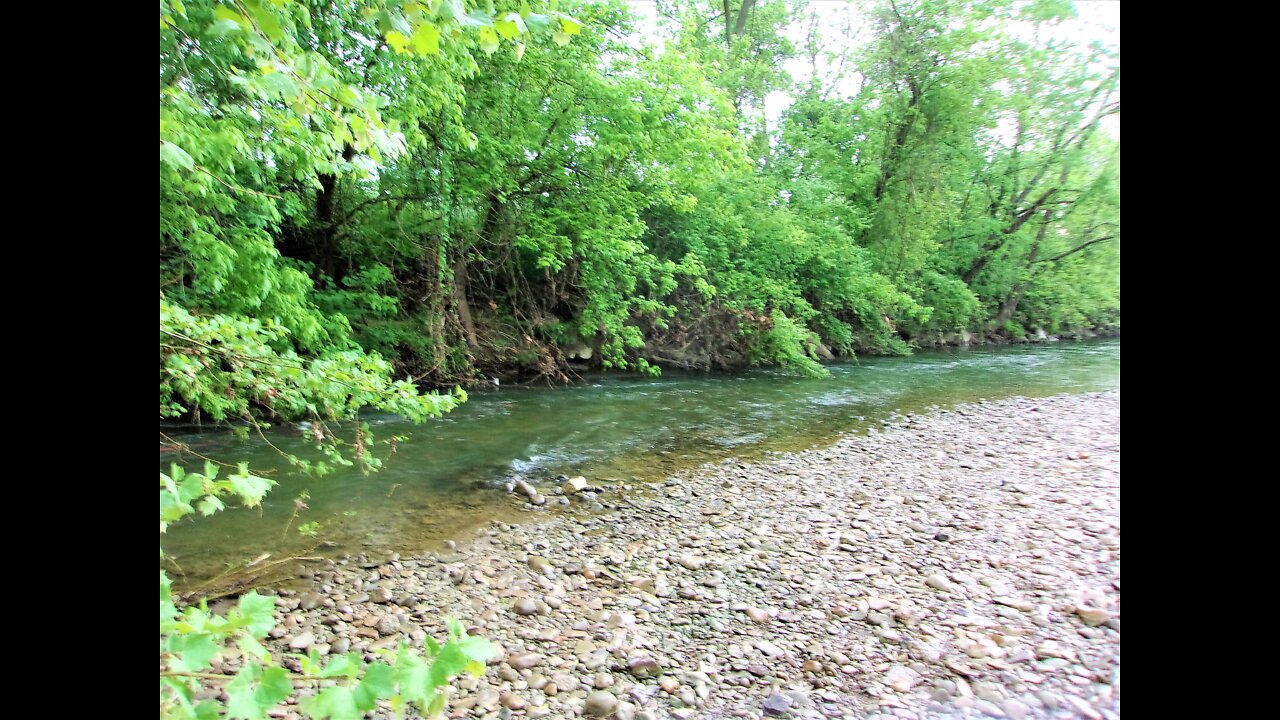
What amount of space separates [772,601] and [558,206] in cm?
894

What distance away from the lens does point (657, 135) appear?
1090cm

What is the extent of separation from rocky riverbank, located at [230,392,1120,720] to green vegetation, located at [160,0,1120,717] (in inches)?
46.0

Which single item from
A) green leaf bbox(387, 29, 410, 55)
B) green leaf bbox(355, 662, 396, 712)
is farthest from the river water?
green leaf bbox(387, 29, 410, 55)

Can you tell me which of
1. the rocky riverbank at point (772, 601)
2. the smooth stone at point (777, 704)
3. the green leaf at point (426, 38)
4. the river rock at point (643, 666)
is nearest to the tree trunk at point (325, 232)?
the rocky riverbank at point (772, 601)

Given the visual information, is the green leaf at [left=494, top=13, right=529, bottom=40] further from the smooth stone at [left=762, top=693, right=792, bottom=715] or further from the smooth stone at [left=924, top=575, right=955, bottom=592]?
the smooth stone at [left=924, top=575, right=955, bottom=592]

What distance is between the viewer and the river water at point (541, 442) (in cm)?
475

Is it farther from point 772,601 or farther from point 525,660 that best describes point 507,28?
point 772,601

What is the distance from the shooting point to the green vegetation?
58.9 inches

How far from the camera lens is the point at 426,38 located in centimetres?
138

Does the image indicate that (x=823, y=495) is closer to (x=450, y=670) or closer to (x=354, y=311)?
(x=450, y=670)

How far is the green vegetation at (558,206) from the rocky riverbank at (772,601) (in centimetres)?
117

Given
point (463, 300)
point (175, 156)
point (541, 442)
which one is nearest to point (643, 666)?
point (175, 156)
